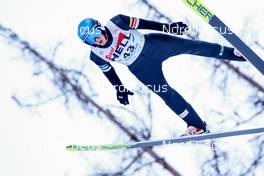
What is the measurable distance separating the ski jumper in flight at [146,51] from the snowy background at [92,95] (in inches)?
1.5

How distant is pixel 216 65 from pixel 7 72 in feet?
3.57

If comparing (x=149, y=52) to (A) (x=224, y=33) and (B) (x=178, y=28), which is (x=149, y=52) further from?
(A) (x=224, y=33)

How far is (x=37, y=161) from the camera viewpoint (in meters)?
2.40

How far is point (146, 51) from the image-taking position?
222cm

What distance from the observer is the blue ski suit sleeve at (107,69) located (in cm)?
227

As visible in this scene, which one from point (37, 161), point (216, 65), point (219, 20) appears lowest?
point (37, 161)

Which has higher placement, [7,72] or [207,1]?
[207,1]

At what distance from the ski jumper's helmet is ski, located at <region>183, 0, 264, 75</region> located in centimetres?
43

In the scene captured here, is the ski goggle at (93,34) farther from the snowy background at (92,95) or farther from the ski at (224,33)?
the ski at (224,33)

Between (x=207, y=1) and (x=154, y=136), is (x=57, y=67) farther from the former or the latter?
(x=207, y=1)

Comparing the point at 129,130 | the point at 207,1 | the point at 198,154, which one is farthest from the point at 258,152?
the point at 207,1

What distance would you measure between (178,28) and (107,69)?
408 mm

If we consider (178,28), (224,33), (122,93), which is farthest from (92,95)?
(224,33)

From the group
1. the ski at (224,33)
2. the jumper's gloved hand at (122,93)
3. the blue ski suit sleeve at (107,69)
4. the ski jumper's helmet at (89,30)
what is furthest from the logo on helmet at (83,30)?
the ski at (224,33)
